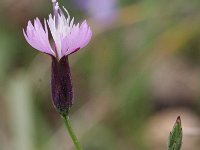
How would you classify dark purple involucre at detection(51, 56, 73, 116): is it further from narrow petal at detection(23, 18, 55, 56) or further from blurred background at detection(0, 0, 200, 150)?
blurred background at detection(0, 0, 200, 150)

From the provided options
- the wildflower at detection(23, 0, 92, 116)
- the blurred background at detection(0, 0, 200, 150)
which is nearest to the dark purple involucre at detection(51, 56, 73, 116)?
the wildflower at detection(23, 0, 92, 116)

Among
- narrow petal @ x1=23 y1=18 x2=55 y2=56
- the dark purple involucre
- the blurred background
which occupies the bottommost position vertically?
the dark purple involucre

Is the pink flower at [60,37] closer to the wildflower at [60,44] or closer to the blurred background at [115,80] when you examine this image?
the wildflower at [60,44]

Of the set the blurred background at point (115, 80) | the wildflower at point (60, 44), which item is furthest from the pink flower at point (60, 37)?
the blurred background at point (115, 80)

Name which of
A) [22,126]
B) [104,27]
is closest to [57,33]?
[22,126]

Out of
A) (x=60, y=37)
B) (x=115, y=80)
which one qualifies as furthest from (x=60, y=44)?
(x=115, y=80)

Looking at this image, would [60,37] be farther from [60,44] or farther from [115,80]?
[115,80]

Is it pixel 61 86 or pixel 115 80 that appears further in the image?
pixel 115 80
